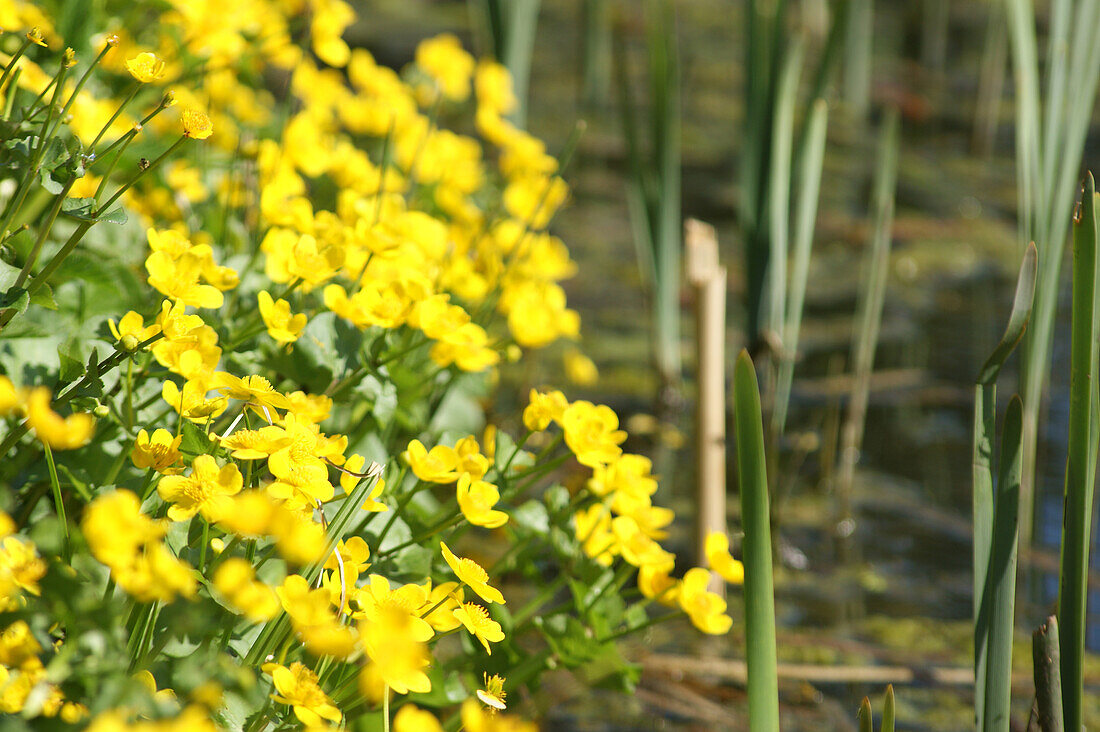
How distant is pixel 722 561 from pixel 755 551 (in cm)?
19

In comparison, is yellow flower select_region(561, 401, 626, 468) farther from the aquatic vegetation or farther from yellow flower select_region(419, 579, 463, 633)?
yellow flower select_region(419, 579, 463, 633)

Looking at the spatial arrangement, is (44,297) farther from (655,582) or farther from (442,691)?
(655,582)

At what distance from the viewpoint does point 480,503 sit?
0.72 meters

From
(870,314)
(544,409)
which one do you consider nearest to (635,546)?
(544,409)

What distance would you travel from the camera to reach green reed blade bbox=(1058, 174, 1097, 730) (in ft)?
2.30

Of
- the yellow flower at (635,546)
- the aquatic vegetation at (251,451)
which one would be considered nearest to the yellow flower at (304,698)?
the aquatic vegetation at (251,451)

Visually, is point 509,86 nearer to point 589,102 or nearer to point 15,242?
point 589,102

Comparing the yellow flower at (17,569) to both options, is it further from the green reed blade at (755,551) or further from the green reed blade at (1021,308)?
the green reed blade at (1021,308)

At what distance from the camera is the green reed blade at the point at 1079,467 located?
2.30 feet

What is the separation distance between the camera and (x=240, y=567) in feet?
1.47

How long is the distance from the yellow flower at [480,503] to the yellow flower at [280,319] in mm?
198

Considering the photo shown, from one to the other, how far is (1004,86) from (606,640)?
13.0ft

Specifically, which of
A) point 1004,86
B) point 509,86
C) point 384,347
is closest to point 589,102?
point 509,86

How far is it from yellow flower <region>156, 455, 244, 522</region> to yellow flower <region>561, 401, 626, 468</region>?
0.29 metres
